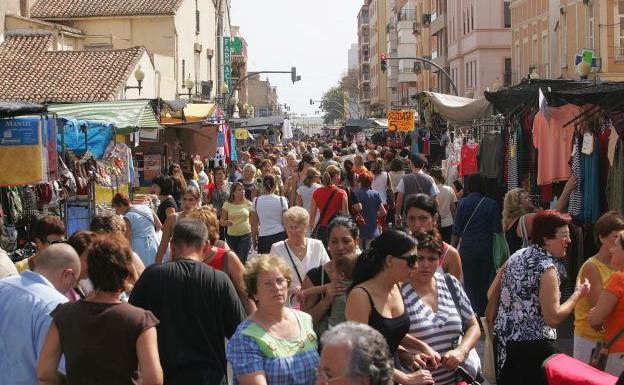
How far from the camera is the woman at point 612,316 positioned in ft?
22.5

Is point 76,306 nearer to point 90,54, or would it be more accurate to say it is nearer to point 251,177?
point 251,177

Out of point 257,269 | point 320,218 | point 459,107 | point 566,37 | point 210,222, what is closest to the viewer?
point 257,269

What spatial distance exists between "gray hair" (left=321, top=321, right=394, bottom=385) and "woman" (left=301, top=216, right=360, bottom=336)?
258 centimetres

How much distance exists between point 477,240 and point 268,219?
2900mm

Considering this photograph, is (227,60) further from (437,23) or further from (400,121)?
(400,121)

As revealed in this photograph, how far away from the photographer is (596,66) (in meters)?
29.8

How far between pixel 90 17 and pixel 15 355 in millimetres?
40746

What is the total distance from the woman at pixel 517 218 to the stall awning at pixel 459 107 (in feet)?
21.1

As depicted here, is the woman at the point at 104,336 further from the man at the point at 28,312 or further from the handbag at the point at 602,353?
the handbag at the point at 602,353

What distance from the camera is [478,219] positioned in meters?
11.5

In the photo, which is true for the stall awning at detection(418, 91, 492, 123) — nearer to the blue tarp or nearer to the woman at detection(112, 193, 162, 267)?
the blue tarp

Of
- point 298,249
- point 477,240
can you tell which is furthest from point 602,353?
point 477,240

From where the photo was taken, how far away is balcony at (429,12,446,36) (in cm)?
6631

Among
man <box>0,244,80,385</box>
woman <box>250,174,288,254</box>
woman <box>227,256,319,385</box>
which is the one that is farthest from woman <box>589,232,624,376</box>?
woman <box>250,174,288,254</box>
